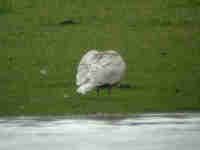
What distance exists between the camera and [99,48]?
807 inches

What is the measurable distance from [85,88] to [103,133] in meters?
6.46

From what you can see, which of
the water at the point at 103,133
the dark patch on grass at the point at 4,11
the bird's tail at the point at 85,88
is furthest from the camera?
the dark patch on grass at the point at 4,11

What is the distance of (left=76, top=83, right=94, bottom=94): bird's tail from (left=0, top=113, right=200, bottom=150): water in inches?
184

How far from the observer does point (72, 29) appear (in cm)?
2248

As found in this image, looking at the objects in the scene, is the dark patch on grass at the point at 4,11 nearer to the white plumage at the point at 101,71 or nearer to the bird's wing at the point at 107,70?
the white plumage at the point at 101,71

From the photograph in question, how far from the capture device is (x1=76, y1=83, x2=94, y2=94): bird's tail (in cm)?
1537

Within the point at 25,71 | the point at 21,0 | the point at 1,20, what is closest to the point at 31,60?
the point at 25,71

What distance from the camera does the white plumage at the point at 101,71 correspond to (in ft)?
52.3

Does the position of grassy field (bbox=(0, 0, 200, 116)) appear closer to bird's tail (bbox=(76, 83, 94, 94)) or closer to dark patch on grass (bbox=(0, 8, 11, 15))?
dark patch on grass (bbox=(0, 8, 11, 15))

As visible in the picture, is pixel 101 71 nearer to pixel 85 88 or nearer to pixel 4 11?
pixel 85 88

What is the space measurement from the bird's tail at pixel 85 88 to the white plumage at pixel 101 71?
0.13 feet

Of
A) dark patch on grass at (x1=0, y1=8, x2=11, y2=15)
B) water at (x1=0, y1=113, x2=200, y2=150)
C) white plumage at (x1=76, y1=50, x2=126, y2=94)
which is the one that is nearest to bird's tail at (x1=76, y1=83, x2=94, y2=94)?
white plumage at (x1=76, y1=50, x2=126, y2=94)

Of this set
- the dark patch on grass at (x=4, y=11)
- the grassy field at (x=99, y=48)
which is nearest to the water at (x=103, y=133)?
the grassy field at (x=99, y=48)

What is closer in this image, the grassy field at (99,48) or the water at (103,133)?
the water at (103,133)
